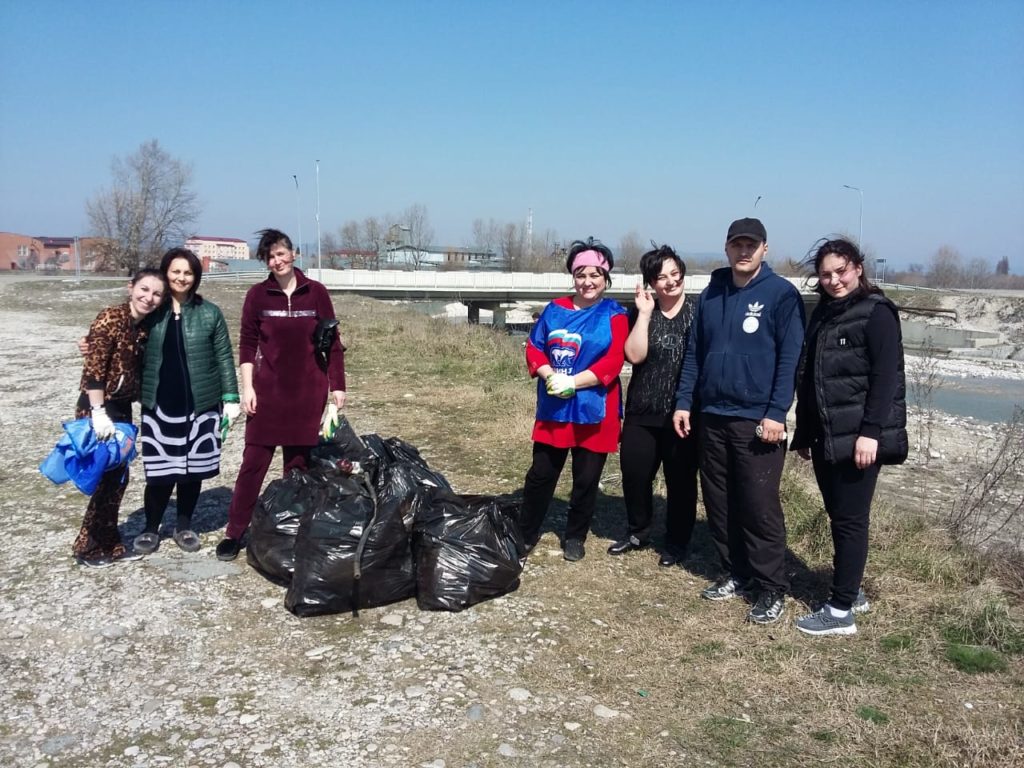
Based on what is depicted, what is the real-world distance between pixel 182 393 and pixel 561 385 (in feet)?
6.78

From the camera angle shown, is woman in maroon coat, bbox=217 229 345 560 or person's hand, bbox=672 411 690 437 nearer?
person's hand, bbox=672 411 690 437

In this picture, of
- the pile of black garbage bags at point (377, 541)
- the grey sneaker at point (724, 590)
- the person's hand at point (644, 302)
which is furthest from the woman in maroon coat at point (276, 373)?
the grey sneaker at point (724, 590)

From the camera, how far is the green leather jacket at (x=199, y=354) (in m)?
4.15

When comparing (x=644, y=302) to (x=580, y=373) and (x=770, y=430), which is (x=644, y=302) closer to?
(x=580, y=373)

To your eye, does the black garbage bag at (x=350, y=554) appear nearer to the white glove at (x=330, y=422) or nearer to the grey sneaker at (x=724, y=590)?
the white glove at (x=330, y=422)

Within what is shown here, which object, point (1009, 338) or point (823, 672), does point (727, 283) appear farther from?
point (1009, 338)

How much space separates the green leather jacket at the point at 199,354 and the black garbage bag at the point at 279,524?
662mm

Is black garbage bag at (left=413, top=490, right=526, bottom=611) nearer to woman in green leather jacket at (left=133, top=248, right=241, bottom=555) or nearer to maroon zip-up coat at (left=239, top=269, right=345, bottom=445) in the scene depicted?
maroon zip-up coat at (left=239, top=269, right=345, bottom=445)

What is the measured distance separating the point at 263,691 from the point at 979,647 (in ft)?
10.1

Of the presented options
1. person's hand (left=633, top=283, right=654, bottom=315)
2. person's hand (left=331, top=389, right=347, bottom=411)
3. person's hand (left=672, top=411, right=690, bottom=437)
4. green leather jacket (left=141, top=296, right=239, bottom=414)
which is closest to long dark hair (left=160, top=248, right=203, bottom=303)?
green leather jacket (left=141, top=296, right=239, bottom=414)

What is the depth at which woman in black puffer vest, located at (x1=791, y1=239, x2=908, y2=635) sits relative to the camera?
3.37 meters

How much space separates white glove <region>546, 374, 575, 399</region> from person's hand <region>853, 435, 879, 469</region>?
140 centimetres

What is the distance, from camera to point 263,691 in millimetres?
3061

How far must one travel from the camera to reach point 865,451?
134 inches
